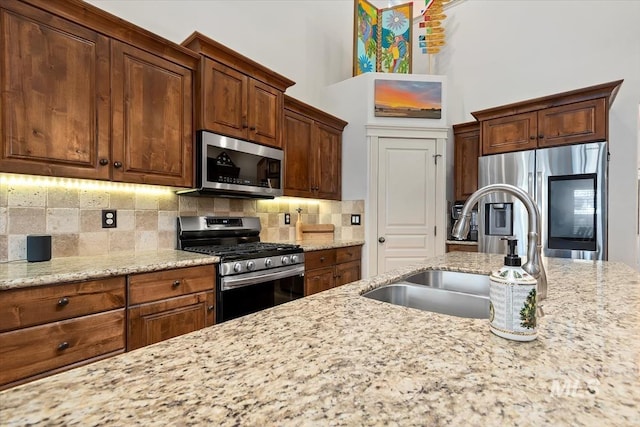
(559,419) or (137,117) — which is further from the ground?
(137,117)

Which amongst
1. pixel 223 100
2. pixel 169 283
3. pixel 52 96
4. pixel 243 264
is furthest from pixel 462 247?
pixel 52 96

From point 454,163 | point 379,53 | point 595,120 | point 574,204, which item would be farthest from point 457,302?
point 379,53

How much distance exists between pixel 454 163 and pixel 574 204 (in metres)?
1.33

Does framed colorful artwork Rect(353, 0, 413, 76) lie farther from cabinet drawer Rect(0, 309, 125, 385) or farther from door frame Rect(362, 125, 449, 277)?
cabinet drawer Rect(0, 309, 125, 385)

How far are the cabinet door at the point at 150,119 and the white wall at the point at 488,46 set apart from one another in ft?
1.84

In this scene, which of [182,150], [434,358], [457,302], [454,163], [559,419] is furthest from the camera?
[454,163]

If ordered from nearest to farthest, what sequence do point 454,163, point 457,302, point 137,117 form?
point 457,302 < point 137,117 < point 454,163

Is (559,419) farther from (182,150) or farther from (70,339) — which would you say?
(182,150)

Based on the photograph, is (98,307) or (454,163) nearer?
(98,307)

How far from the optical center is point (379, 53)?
3.89 m

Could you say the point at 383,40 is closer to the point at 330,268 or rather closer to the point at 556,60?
the point at 556,60

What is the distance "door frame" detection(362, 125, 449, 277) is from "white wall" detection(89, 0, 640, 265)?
0.50 m

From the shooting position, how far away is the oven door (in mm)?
1982

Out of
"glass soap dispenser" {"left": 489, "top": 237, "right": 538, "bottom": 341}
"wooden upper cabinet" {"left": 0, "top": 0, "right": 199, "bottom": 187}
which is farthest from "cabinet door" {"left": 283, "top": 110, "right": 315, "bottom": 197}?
"glass soap dispenser" {"left": 489, "top": 237, "right": 538, "bottom": 341}
